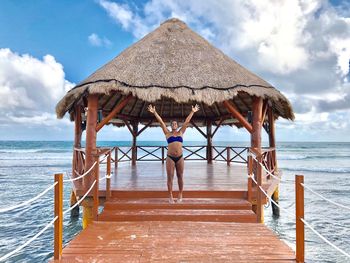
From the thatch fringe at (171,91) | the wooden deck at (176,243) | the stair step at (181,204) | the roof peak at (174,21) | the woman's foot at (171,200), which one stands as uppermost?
the roof peak at (174,21)

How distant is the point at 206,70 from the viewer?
6711mm

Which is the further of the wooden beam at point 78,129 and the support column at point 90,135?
the wooden beam at point 78,129

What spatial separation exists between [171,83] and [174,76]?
0.28m

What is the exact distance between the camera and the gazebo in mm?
6033

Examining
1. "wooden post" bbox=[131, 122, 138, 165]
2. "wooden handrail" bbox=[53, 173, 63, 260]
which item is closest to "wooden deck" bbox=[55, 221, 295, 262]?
"wooden handrail" bbox=[53, 173, 63, 260]

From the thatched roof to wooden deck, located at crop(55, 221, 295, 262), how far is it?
8.18ft

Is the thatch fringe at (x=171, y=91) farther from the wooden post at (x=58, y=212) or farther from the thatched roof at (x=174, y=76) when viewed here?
the wooden post at (x=58, y=212)

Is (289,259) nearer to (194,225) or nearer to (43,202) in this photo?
(194,225)

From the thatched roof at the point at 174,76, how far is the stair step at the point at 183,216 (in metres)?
2.17

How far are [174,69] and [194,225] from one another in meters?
3.45

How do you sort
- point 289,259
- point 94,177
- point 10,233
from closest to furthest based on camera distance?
point 289,259
point 94,177
point 10,233

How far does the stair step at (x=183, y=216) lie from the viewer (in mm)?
5047

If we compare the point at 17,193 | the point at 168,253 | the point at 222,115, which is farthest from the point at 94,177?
the point at 17,193

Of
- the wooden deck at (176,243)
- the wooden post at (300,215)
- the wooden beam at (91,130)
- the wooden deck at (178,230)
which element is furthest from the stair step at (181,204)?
the wooden post at (300,215)
